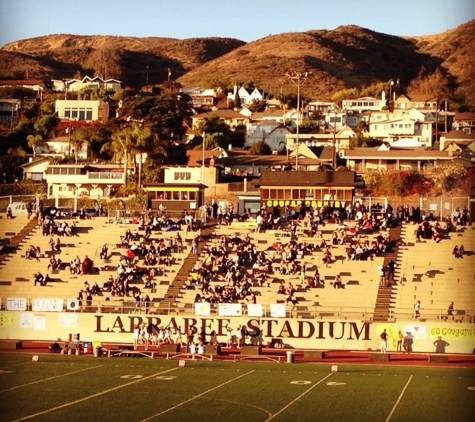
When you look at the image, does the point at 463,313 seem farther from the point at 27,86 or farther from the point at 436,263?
the point at 27,86

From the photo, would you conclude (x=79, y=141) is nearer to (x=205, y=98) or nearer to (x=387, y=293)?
(x=205, y=98)

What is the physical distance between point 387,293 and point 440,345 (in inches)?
193

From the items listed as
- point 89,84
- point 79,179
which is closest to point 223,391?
point 79,179

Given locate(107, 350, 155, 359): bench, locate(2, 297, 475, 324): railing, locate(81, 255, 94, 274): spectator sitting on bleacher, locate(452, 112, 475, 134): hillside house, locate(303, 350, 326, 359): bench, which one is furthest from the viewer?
locate(452, 112, 475, 134): hillside house

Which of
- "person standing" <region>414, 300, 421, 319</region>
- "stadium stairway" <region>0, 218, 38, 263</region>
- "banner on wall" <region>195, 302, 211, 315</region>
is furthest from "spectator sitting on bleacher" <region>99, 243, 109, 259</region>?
"person standing" <region>414, 300, 421, 319</region>

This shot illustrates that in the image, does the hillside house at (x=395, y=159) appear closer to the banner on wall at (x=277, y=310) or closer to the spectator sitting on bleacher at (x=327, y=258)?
the spectator sitting on bleacher at (x=327, y=258)

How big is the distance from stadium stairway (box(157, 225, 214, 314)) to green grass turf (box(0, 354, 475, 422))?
7449mm

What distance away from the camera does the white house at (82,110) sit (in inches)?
4803

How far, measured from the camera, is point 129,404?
98.6 ft

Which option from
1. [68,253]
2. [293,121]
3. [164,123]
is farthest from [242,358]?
[293,121]

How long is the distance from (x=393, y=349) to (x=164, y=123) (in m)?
66.6

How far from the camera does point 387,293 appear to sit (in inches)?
1895

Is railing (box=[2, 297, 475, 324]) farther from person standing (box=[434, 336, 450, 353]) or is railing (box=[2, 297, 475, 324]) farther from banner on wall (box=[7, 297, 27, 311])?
person standing (box=[434, 336, 450, 353])

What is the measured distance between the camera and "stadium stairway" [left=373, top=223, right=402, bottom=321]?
46.0 m
